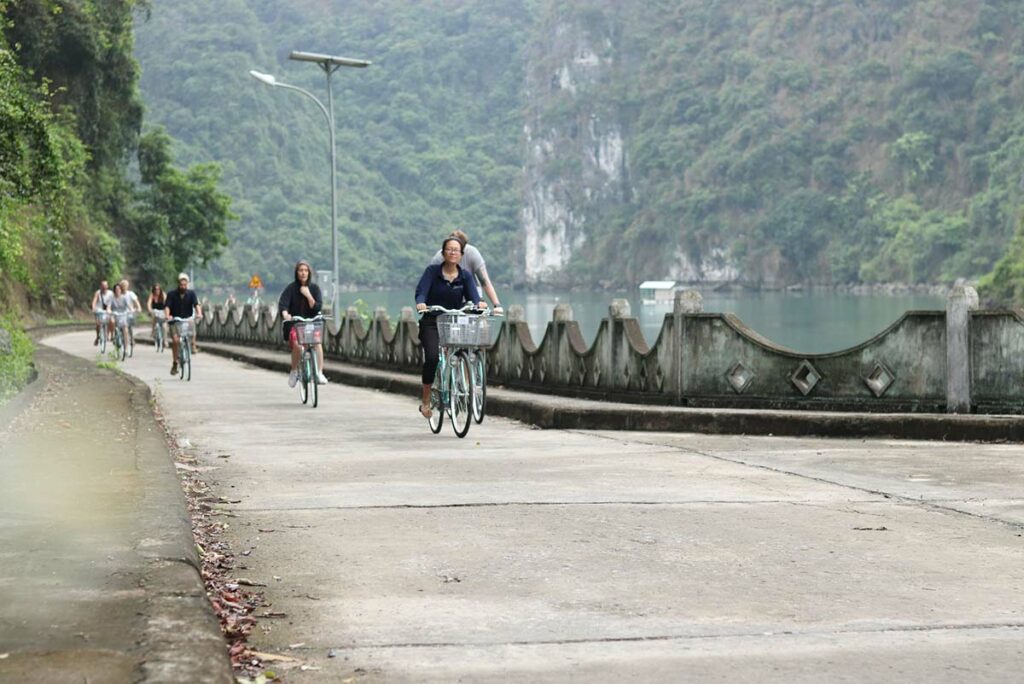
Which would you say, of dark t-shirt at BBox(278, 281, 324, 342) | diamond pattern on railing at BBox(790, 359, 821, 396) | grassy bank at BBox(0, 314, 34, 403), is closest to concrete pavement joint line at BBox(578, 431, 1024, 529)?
diamond pattern on railing at BBox(790, 359, 821, 396)

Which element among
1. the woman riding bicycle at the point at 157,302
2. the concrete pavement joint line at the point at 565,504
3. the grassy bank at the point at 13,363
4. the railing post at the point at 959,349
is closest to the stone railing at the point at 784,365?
the railing post at the point at 959,349

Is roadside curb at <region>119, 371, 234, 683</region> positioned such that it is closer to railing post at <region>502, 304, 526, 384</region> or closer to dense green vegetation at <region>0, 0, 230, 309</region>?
railing post at <region>502, 304, 526, 384</region>

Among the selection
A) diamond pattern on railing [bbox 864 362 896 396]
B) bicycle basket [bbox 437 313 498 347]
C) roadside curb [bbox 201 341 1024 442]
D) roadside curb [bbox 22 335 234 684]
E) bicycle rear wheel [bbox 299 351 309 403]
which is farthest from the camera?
bicycle rear wheel [bbox 299 351 309 403]

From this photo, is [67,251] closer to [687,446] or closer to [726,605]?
[687,446]

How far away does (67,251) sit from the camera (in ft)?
215

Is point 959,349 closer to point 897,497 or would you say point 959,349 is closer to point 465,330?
point 465,330

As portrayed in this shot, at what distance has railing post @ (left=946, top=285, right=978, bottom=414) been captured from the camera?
1395 centimetres

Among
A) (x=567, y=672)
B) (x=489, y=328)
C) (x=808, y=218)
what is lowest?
(x=567, y=672)

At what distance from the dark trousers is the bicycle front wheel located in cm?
29

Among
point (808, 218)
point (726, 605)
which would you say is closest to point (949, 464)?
point (726, 605)

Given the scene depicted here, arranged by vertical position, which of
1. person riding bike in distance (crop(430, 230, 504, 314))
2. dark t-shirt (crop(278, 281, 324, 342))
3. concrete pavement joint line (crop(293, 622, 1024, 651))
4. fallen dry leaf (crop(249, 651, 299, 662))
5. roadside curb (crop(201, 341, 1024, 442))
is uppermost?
person riding bike in distance (crop(430, 230, 504, 314))

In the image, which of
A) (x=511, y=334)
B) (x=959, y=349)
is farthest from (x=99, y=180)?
(x=959, y=349)

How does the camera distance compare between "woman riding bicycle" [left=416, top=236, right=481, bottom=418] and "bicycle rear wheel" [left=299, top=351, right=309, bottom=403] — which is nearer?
"woman riding bicycle" [left=416, top=236, right=481, bottom=418]

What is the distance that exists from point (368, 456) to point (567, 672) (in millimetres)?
7224
